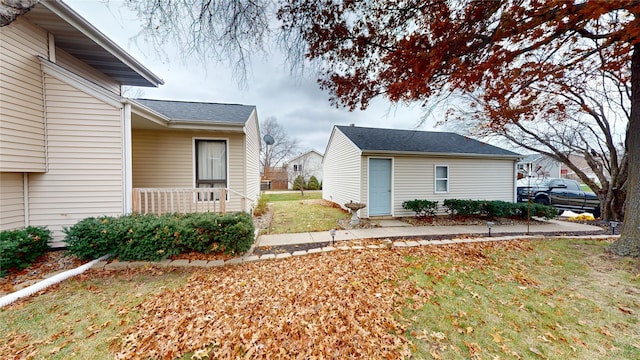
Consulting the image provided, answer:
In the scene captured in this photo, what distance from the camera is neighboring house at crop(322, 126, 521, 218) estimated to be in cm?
855

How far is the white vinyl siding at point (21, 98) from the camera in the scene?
141 inches

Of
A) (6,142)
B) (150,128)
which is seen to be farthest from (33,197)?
(150,128)

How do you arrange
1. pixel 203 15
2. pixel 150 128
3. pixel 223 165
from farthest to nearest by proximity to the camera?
pixel 223 165, pixel 150 128, pixel 203 15

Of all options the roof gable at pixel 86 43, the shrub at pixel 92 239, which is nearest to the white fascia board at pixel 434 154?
the shrub at pixel 92 239

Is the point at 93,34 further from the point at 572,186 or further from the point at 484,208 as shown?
the point at 572,186

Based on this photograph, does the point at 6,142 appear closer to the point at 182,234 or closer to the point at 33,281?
the point at 33,281

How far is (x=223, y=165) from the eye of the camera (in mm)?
6770

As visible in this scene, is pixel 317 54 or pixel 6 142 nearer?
A: pixel 6 142

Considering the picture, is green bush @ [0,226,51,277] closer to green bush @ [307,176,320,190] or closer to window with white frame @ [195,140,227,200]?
window with white frame @ [195,140,227,200]

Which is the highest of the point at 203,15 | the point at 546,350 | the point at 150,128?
the point at 203,15

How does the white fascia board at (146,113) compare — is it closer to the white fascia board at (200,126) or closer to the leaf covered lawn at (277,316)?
the white fascia board at (200,126)

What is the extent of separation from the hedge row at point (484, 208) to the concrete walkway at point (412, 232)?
510 millimetres

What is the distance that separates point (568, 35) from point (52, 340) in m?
9.63

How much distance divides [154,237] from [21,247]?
1984mm
